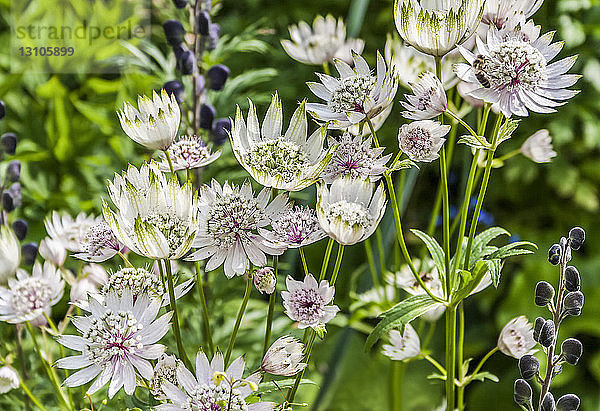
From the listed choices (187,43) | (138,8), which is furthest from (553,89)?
(138,8)

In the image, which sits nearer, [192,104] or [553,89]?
[553,89]

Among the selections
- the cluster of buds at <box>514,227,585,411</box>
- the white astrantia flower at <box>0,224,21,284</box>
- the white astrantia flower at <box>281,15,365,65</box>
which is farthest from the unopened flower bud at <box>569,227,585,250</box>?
the white astrantia flower at <box>0,224,21,284</box>

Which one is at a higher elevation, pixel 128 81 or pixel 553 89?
pixel 128 81

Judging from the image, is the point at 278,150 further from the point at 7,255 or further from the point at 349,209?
the point at 7,255

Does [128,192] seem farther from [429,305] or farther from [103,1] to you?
[103,1]

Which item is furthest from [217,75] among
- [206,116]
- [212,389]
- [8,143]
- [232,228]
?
[212,389]

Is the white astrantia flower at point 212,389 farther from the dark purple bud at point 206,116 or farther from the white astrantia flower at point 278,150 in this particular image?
the dark purple bud at point 206,116
